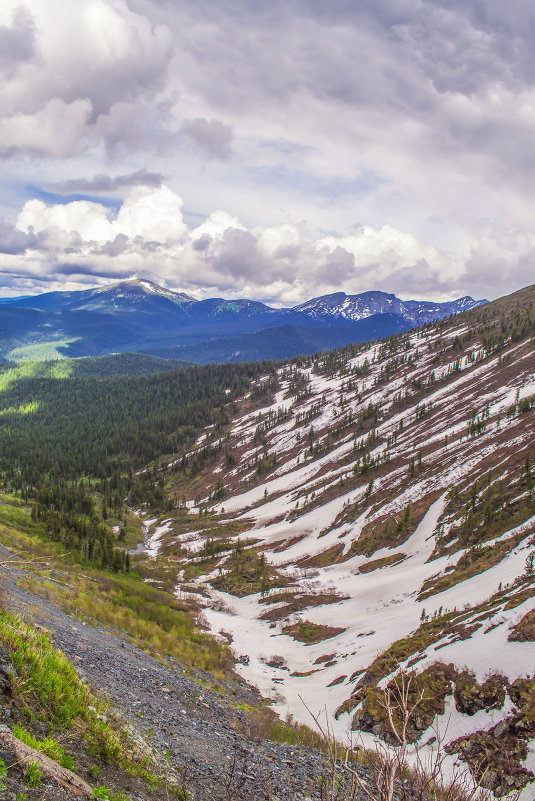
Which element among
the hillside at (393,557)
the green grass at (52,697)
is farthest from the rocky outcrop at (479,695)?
the green grass at (52,697)

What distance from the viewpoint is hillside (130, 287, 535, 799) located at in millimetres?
19703

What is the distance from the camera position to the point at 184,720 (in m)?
14.0

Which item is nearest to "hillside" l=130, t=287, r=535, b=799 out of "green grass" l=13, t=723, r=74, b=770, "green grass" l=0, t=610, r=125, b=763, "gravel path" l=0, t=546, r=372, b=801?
"gravel path" l=0, t=546, r=372, b=801

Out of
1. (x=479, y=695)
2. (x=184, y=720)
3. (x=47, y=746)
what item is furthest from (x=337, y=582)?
(x=47, y=746)

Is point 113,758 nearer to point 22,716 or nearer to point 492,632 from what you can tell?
point 22,716

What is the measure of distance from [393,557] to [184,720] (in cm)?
5024

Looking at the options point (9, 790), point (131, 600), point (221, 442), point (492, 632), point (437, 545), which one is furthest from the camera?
point (221, 442)

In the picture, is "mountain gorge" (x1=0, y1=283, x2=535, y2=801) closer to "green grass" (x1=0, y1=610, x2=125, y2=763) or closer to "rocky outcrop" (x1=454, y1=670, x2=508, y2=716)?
"rocky outcrop" (x1=454, y1=670, x2=508, y2=716)

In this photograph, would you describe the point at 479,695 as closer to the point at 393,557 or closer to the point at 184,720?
the point at 184,720

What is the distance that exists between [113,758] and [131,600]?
98.3 ft

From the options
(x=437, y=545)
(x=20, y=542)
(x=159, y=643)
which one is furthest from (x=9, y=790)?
(x=437, y=545)

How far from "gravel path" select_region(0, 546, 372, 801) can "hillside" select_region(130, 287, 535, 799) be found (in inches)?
231

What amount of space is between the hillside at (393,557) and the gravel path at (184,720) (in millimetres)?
5877

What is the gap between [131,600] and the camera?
34031 millimetres
